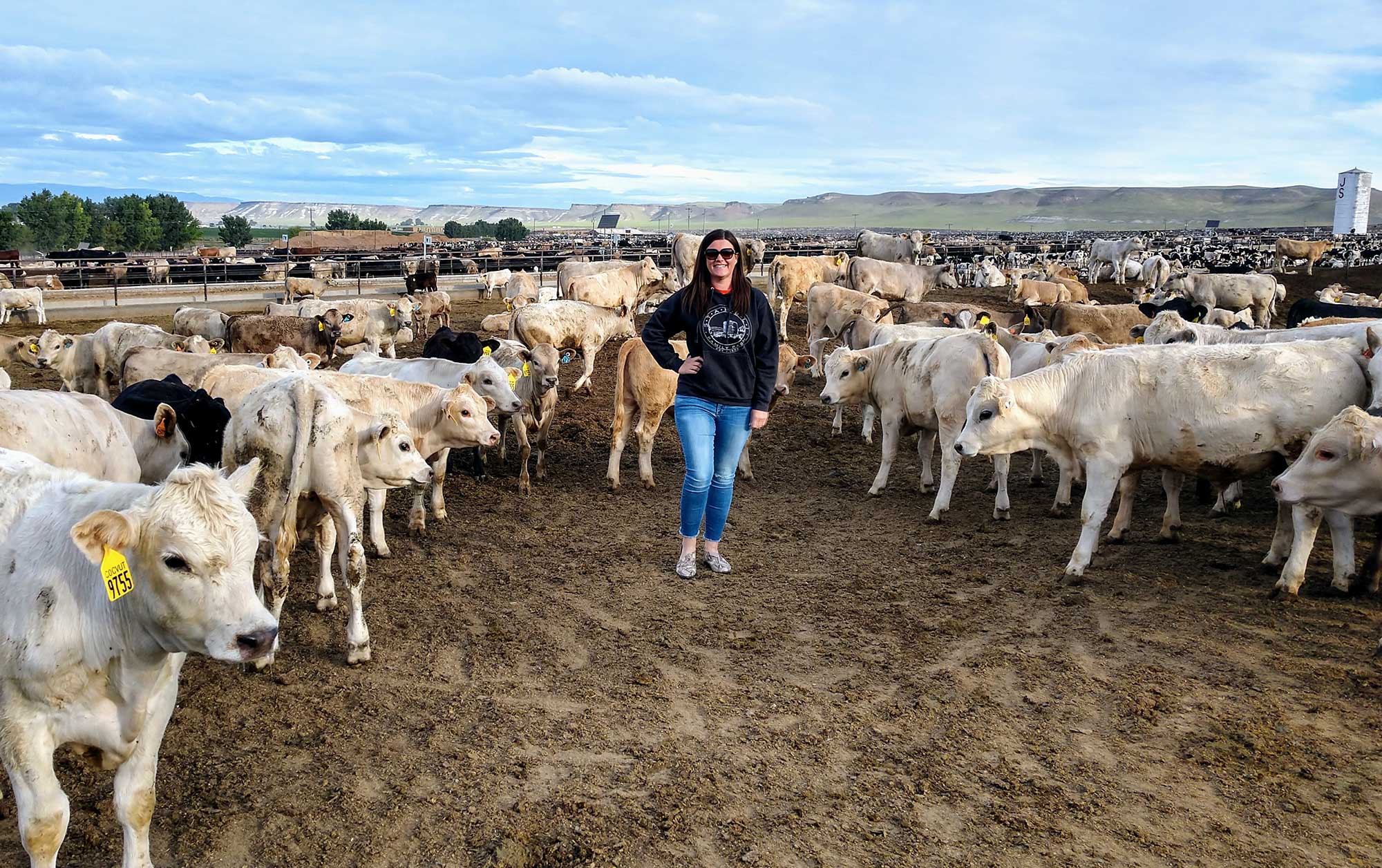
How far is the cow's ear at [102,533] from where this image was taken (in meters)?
3.12

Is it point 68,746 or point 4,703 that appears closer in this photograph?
point 4,703

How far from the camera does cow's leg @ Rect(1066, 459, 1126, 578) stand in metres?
6.86

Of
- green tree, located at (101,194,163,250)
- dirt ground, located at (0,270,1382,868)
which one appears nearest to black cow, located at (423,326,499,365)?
dirt ground, located at (0,270,1382,868)

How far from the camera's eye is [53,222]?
77.6 m

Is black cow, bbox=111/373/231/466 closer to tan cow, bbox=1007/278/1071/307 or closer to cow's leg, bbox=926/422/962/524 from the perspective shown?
cow's leg, bbox=926/422/962/524

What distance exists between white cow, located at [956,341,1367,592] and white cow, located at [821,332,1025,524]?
1.20 metres

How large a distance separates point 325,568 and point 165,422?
1.77m

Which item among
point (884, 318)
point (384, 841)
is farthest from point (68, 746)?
point (884, 318)

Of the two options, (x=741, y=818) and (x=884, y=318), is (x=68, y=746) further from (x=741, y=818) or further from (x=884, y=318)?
(x=884, y=318)

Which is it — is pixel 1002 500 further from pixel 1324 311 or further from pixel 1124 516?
pixel 1324 311

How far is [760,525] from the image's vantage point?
8570 mm

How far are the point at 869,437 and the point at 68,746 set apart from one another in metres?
9.82

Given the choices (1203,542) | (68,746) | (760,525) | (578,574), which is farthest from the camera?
(760,525)

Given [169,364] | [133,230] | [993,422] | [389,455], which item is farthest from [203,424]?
[133,230]
